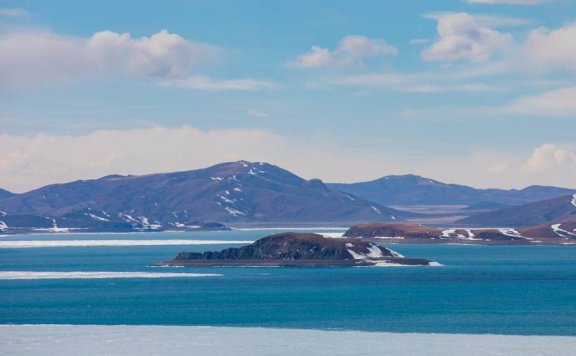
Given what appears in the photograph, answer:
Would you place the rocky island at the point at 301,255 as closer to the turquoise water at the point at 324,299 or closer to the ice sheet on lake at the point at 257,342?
the turquoise water at the point at 324,299

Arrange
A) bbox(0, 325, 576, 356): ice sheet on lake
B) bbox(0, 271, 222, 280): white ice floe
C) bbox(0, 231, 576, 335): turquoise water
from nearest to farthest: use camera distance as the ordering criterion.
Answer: bbox(0, 325, 576, 356): ice sheet on lake, bbox(0, 231, 576, 335): turquoise water, bbox(0, 271, 222, 280): white ice floe

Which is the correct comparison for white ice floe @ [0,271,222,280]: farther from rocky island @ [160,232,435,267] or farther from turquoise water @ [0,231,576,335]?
rocky island @ [160,232,435,267]

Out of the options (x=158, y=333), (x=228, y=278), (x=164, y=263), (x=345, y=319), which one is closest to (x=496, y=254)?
(x=164, y=263)

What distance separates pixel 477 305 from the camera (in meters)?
91.0

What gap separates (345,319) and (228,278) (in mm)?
47241

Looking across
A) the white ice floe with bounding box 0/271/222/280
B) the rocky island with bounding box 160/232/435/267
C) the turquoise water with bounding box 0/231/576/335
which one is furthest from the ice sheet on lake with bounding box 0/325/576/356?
the rocky island with bounding box 160/232/435/267

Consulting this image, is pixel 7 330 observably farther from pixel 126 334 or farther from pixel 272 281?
pixel 272 281

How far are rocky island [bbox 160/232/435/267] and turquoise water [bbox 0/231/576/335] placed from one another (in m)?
5.83

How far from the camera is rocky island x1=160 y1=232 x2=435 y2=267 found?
15000cm

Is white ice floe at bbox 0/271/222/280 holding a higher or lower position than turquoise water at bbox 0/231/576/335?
higher

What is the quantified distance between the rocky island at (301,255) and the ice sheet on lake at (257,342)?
76.5 m

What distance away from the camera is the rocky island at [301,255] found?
150000mm

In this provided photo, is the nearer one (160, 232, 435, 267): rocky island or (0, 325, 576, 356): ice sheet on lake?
(0, 325, 576, 356): ice sheet on lake

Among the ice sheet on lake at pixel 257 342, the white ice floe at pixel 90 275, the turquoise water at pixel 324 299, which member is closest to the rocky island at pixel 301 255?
the turquoise water at pixel 324 299
